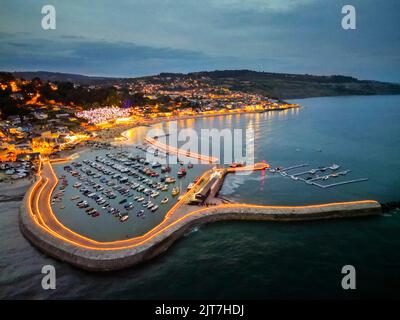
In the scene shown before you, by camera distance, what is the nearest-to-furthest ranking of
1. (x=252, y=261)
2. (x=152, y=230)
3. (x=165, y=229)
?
(x=252, y=261) → (x=165, y=229) → (x=152, y=230)

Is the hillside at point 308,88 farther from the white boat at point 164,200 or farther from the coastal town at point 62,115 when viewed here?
the white boat at point 164,200

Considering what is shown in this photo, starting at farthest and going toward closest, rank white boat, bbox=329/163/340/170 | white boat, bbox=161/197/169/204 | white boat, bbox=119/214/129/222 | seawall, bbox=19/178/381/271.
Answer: white boat, bbox=329/163/340/170 < white boat, bbox=161/197/169/204 < white boat, bbox=119/214/129/222 < seawall, bbox=19/178/381/271

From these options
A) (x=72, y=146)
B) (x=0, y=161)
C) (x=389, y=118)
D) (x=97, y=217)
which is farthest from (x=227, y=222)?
(x=389, y=118)

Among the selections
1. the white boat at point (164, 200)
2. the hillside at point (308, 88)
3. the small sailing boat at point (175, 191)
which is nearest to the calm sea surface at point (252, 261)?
the white boat at point (164, 200)

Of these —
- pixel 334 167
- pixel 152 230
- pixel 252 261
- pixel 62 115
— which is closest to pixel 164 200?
pixel 152 230

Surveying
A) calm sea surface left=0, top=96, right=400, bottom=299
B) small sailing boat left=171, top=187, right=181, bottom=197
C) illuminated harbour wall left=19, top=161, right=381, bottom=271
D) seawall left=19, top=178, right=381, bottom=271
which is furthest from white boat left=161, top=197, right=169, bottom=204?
seawall left=19, top=178, right=381, bottom=271

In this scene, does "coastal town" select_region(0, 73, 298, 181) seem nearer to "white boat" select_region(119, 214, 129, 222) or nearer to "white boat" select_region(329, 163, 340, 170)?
"white boat" select_region(119, 214, 129, 222)

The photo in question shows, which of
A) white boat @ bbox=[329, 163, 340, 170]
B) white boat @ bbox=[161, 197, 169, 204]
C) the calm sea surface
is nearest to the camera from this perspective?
the calm sea surface

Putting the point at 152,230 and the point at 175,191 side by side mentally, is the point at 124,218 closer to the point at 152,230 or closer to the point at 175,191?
the point at 152,230
